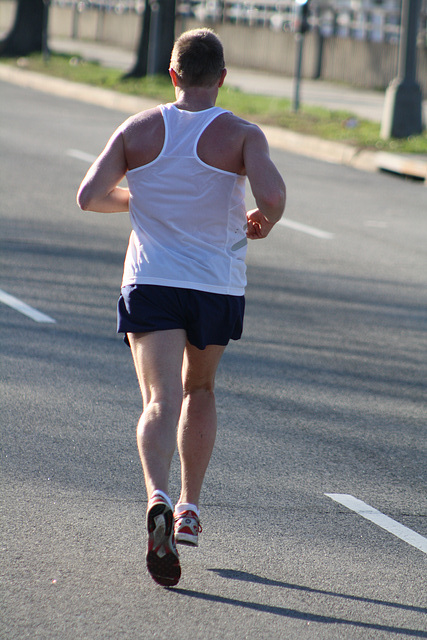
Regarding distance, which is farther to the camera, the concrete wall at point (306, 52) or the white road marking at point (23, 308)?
the concrete wall at point (306, 52)

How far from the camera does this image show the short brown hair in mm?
3650

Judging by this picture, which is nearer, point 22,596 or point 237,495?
point 22,596

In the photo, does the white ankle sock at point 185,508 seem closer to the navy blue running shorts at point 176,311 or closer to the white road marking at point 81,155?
the navy blue running shorts at point 176,311

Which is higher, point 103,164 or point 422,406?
point 103,164

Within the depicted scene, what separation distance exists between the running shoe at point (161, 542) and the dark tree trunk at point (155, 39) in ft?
77.3

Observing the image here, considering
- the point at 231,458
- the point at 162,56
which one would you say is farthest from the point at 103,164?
the point at 162,56

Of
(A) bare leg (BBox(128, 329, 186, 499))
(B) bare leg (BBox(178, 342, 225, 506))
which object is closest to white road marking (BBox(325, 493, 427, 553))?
(B) bare leg (BBox(178, 342, 225, 506))

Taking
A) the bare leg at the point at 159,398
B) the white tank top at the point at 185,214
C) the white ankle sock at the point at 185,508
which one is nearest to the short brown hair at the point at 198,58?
the white tank top at the point at 185,214

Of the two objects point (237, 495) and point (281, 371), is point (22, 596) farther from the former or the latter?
point (281, 371)

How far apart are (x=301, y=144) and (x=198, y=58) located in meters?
15.2

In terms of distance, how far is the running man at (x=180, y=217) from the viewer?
3646 mm

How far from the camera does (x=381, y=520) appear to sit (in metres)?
4.41

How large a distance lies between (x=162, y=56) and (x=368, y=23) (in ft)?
29.5

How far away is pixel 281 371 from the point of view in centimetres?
646
